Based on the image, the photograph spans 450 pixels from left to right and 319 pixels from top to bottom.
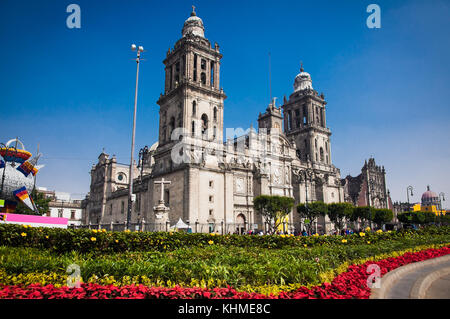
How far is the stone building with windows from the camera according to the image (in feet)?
131

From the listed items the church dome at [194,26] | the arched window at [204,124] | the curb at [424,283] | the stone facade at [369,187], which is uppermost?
the church dome at [194,26]

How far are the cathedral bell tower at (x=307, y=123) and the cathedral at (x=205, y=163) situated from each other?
6.44m

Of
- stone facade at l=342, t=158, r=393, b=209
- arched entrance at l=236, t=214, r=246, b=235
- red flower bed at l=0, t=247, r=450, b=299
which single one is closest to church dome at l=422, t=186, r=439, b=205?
stone facade at l=342, t=158, r=393, b=209

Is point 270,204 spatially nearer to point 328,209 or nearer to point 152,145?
point 328,209

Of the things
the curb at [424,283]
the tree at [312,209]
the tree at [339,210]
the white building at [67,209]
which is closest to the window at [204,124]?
the tree at [312,209]

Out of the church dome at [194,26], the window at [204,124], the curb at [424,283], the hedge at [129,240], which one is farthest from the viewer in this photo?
the church dome at [194,26]

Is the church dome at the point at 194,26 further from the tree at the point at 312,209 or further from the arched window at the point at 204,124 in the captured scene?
the tree at the point at 312,209

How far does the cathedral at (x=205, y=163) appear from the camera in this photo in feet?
130

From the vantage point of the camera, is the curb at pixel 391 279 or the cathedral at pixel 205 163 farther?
the cathedral at pixel 205 163

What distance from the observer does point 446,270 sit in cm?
854

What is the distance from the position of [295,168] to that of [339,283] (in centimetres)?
5528

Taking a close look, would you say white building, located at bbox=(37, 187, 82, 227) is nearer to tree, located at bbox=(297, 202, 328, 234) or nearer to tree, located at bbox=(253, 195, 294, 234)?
tree, located at bbox=(253, 195, 294, 234)

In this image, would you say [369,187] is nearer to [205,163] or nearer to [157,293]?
[205,163]
